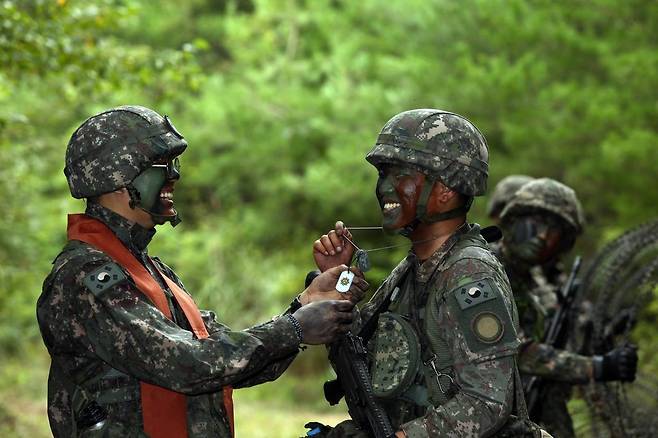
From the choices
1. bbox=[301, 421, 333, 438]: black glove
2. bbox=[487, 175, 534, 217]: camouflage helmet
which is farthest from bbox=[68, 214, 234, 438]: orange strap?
bbox=[487, 175, 534, 217]: camouflage helmet

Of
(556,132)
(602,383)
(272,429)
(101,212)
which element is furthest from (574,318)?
(272,429)

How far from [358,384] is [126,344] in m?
0.85

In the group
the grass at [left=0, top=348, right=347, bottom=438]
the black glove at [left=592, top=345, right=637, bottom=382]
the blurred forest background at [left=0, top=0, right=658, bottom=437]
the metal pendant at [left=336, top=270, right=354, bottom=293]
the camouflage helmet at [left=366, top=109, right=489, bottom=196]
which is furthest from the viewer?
the grass at [left=0, top=348, right=347, bottom=438]

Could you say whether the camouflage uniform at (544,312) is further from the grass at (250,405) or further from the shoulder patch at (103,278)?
the grass at (250,405)

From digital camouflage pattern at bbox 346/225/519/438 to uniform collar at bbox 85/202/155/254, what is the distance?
39.6 inches

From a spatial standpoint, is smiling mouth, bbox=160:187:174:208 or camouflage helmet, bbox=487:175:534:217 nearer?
smiling mouth, bbox=160:187:174:208

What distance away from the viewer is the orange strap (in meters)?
4.04

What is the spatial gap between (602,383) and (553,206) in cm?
116

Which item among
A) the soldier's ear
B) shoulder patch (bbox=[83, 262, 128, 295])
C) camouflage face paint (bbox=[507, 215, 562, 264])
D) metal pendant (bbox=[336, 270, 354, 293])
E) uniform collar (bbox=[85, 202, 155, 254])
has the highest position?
camouflage face paint (bbox=[507, 215, 562, 264])

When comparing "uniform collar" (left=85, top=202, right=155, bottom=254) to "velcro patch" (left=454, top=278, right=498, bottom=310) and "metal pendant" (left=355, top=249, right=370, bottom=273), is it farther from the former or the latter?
"velcro patch" (left=454, top=278, right=498, bottom=310)

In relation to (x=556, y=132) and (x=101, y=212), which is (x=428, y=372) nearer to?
(x=101, y=212)

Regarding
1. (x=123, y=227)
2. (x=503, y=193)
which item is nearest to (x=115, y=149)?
(x=123, y=227)

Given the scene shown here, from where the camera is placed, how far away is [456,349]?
3.74 meters

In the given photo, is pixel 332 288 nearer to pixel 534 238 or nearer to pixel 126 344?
pixel 126 344
